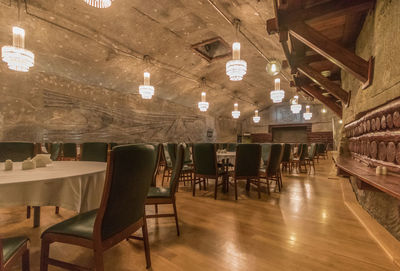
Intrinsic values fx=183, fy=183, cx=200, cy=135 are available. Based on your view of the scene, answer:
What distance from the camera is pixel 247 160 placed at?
327 centimetres

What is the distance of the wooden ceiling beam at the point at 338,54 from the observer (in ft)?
7.84

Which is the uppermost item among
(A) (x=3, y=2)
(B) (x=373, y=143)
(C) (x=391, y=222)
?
(A) (x=3, y=2)

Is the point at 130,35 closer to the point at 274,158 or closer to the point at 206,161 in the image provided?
the point at 206,161

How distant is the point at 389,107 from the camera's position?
1.69 m

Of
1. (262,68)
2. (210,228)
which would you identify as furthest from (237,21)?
(210,228)

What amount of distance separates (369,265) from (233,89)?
1031cm

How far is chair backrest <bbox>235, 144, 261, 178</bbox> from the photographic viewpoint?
321 cm

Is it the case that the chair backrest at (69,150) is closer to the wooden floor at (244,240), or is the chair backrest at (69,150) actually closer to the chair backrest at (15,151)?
the wooden floor at (244,240)

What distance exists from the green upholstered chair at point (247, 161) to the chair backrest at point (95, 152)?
84.4 inches

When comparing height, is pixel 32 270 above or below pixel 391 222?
below

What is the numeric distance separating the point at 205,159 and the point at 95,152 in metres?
1.76

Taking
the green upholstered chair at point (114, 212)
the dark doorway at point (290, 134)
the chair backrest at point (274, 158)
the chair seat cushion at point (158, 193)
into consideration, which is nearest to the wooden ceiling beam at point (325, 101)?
the chair backrest at point (274, 158)

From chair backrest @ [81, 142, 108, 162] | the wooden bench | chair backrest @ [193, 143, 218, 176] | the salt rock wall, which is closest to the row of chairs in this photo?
the wooden bench

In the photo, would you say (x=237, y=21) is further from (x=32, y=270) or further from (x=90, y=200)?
(x=32, y=270)
